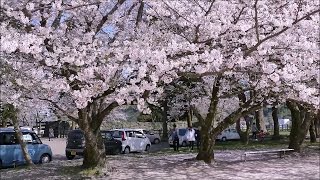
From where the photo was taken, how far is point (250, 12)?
9.34m

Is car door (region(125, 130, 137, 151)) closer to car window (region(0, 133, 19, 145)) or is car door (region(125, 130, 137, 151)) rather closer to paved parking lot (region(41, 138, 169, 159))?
paved parking lot (region(41, 138, 169, 159))

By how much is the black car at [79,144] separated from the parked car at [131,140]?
59 cm

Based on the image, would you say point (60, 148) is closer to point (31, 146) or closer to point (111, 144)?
point (111, 144)

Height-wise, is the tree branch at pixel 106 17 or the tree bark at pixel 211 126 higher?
the tree branch at pixel 106 17

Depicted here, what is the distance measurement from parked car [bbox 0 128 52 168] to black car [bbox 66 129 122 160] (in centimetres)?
246

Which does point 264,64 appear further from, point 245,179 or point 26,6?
point 26,6

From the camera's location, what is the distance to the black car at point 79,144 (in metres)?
20.6

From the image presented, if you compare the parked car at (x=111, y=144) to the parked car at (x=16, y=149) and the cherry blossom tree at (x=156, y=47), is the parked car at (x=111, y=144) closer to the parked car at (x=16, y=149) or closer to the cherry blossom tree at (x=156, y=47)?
the parked car at (x=16, y=149)

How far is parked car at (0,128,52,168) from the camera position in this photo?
16625mm

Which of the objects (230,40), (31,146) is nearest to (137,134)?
(31,146)

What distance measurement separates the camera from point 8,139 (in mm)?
16938

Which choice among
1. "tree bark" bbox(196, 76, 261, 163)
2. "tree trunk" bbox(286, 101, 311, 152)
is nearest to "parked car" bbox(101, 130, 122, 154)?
"tree trunk" bbox(286, 101, 311, 152)

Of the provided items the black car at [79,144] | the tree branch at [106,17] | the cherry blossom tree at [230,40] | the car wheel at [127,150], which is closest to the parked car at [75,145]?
the black car at [79,144]

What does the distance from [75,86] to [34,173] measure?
450cm
